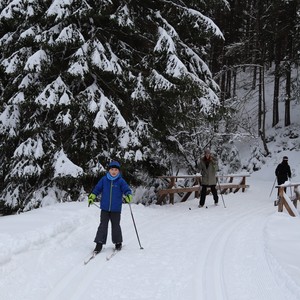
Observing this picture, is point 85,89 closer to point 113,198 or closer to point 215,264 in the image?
point 113,198

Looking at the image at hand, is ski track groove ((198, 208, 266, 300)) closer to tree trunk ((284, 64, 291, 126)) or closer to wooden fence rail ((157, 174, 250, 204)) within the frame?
wooden fence rail ((157, 174, 250, 204))

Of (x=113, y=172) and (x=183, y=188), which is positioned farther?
(x=183, y=188)

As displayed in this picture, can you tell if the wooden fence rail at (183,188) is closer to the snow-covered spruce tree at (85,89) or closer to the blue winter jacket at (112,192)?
the snow-covered spruce tree at (85,89)

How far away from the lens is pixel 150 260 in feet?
20.3

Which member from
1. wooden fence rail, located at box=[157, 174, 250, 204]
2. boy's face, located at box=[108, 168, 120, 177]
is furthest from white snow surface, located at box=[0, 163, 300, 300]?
wooden fence rail, located at box=[157, 174, 250, 204]

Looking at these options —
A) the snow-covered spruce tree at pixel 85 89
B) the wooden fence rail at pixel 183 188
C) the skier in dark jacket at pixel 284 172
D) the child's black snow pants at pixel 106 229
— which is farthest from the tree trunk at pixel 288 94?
the child's black snow pants at pixel 106 229

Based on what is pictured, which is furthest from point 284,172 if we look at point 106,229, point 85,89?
point 106,229

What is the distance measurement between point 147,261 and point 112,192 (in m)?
1.49

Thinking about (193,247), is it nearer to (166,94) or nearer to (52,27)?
(166,94)

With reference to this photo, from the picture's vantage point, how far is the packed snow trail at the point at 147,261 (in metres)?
4.77

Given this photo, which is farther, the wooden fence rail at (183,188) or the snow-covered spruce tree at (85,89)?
the wooden fence rail at (183,188)

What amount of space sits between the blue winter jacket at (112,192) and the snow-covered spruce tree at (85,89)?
130 inches

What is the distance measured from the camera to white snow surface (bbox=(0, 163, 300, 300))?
478 cm

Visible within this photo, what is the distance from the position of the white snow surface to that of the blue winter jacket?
0.79 metres
